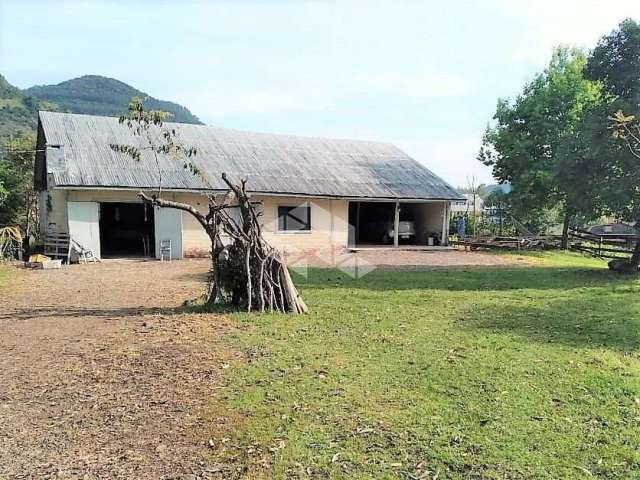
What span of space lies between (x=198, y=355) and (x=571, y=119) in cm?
2278

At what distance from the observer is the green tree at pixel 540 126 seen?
23078 millimetres

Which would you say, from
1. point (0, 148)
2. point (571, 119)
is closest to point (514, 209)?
point (571, 119)

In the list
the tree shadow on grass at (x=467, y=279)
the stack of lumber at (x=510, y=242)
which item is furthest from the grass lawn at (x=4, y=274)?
the stack of lumber at (x=510, y=242)

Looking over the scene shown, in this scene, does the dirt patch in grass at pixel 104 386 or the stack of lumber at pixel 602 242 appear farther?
the stack of lumber at pixel 602 242

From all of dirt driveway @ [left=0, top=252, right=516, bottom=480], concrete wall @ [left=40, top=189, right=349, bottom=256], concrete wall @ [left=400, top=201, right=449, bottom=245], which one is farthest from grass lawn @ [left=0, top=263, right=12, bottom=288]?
concrete wall @ [left=400, top=201, right=449, bottom=245]

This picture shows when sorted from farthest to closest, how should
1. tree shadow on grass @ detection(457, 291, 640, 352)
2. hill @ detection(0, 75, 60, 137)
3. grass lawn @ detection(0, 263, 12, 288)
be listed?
hill @ detection(0, 75, 60, 137) → grass lawn @ detection(0, 263, 12, 288) → tree shadow on grass @ detection(457, 291, 640, 352)

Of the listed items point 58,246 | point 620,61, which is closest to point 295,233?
point 58,246

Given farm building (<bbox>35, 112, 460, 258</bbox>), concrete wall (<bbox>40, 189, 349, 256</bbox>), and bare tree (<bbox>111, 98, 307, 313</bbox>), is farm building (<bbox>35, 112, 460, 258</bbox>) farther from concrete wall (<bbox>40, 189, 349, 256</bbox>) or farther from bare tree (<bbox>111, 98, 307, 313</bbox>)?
bare tree (<bbox>111, 98, 307, 313</bbox>)

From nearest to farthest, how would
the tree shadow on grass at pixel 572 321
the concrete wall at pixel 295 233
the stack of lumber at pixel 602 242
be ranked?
the tree shadow on grass at pixel 572 321 → the concrete wall at pixel 295 233 → the stack of lumber at pixel 602 242

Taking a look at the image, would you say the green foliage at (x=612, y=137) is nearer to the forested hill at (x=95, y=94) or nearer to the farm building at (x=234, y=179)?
the farm building at (x=234, y=179)

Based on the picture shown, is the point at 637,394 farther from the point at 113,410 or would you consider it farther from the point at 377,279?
the point at 377,279

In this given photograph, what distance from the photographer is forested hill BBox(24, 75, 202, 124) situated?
5212 cm

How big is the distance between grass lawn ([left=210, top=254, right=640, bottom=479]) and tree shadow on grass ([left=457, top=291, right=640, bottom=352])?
0.03 m

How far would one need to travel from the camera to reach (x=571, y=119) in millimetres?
23156
